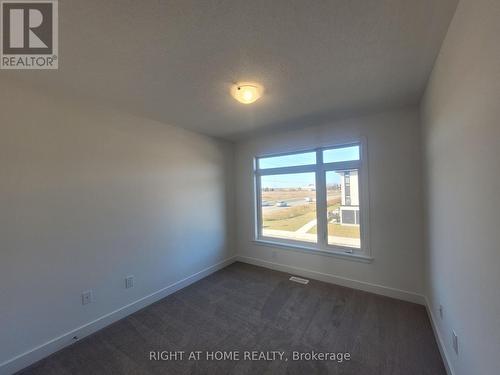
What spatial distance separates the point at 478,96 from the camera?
3.17 feet

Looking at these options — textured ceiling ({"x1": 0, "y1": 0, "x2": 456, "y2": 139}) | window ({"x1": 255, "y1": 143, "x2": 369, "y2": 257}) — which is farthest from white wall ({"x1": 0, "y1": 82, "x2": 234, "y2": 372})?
window ({"x1": 255, "y1": 143, "x2": 369, "y2": 257})

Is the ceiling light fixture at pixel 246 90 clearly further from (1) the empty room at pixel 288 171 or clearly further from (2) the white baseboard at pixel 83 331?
(2) the white baseboard at pixel 83 331

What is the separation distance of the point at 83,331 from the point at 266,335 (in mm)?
1838

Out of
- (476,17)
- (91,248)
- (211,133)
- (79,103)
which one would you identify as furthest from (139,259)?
(476,17)

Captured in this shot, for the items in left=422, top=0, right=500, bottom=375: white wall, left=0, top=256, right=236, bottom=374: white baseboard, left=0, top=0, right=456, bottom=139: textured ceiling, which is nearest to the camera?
left=422, top=0, right=500, bottom=375: white wall

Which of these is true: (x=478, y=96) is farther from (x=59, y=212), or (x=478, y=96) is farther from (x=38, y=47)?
(x=59, y=212)

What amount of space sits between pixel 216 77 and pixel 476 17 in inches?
63.5

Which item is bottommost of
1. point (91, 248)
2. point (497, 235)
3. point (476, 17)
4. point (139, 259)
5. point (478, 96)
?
point (139, 259)

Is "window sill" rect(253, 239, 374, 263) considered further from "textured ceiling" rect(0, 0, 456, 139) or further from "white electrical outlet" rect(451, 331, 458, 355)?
"textured ceiling" rect(0, 0, 456, 139)

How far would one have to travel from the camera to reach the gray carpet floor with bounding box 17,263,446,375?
5.47ft

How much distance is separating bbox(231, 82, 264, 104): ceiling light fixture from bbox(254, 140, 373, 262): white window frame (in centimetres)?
164

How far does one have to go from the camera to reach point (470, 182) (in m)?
1.09

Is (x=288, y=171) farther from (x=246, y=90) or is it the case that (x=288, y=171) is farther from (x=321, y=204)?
(x=246, y=90)

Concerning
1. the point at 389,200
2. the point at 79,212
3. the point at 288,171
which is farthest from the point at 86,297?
the point at 389,200
